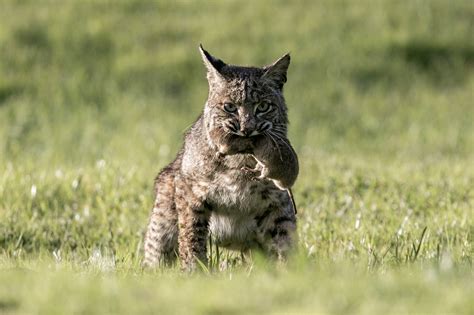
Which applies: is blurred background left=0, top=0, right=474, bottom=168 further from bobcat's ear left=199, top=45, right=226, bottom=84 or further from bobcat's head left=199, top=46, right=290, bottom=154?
bobcat's head left=199, top=46, right=290, bottom=154

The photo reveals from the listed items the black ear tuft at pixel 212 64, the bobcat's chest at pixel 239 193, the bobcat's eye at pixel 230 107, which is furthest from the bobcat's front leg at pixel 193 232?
the black ear tuft at pixel 212 64

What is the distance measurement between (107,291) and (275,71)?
2787mm

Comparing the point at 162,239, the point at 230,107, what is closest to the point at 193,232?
the point at 162,239

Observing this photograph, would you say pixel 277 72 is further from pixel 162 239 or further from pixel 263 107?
pixel 162 239

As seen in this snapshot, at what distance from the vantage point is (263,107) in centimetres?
702

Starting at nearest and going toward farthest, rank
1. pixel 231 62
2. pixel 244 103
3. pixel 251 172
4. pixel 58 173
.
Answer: pixel 244 103, pixel 251 172, pixel 58 173, pixel 231 62

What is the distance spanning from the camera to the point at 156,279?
5.92 metres

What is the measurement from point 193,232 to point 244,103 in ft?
3.56

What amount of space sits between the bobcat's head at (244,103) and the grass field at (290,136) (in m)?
0.96

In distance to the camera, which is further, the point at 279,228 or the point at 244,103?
the point at 279,228

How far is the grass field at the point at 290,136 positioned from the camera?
5055mm

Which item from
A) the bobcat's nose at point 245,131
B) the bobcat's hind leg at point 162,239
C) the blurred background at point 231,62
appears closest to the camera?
the bobcat's nose at point 245,131

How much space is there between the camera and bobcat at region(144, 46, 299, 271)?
272 inches

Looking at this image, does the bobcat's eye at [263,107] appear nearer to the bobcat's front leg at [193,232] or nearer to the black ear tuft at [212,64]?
the black ear tuft at [212,64]
